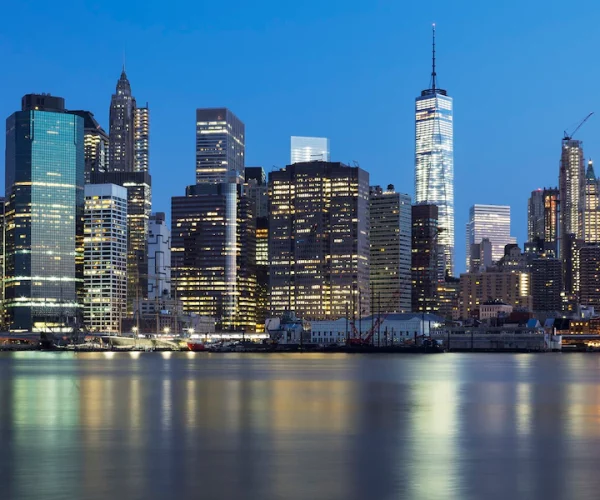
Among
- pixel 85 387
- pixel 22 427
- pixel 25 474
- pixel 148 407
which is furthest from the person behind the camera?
pixel 85 387

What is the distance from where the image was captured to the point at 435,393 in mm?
84750

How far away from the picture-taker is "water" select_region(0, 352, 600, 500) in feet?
114

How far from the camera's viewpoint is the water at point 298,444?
34875 mm

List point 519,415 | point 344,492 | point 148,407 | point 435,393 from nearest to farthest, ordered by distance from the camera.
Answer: point 344,492 → point 519,415 → point 148,407 → point 435,393

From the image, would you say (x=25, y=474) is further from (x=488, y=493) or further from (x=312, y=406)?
(x=312, y=406)

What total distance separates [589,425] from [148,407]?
2687cm

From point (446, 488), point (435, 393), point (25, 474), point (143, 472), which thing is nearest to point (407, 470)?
point (446, 488)

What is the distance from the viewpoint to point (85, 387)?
92062 millimetres

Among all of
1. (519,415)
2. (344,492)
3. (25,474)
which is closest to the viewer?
(344,492)

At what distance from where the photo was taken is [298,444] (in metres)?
46.5

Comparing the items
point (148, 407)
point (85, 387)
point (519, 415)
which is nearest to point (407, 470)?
point (519, 415)

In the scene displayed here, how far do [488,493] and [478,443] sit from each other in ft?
44.9

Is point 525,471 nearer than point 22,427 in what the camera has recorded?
Yes

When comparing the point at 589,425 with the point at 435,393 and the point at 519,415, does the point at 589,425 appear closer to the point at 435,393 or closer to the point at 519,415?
the point at 519,415
